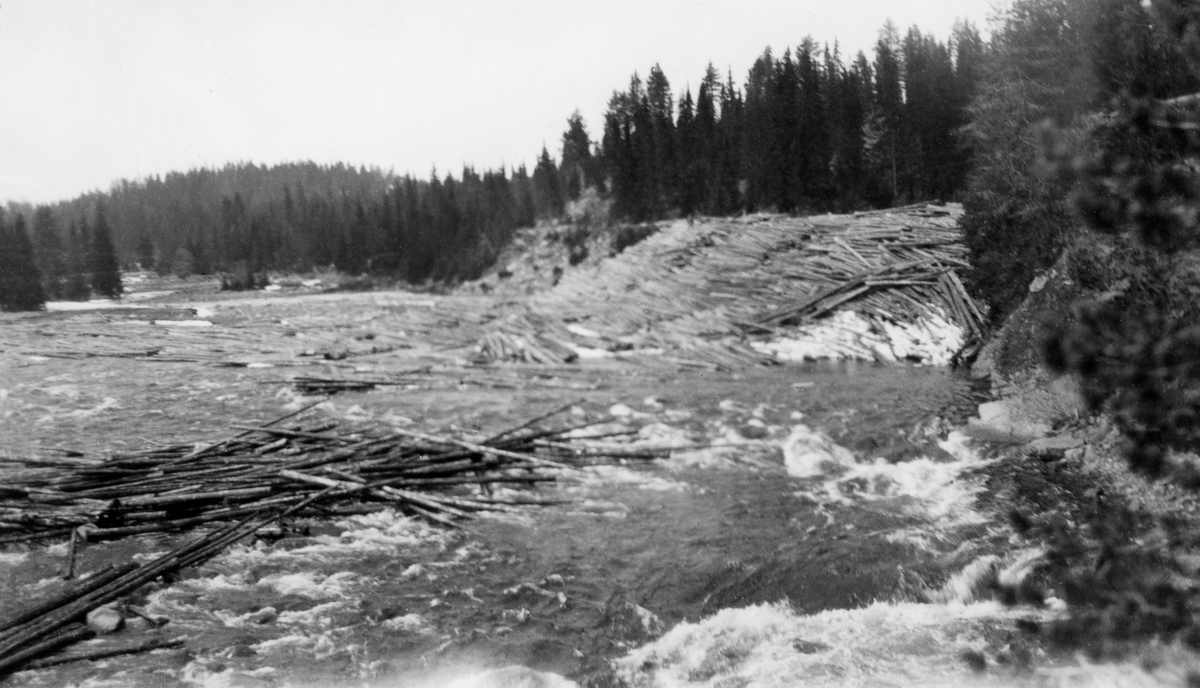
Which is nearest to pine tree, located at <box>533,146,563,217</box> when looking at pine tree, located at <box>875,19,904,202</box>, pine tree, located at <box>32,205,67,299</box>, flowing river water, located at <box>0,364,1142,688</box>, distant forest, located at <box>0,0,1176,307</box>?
distant forest, located at <box>0,0,1176,307</box>

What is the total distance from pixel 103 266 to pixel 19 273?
2960mm

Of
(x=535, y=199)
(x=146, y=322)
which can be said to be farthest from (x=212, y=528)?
(x=535, y=199)

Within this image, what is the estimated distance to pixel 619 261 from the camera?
31.3 meters

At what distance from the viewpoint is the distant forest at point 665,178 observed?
86.0 ft

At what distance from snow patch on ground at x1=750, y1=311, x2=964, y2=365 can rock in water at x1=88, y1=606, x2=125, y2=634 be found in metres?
15.2

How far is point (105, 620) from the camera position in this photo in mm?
4965

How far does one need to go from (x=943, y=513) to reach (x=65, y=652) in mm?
7704

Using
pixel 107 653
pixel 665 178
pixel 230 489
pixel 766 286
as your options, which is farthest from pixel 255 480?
pixel 665 178

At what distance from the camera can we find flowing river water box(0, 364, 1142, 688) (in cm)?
459

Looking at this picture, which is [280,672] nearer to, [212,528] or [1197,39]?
[212,528]

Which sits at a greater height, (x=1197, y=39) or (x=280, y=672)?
(x=1197, y=39)

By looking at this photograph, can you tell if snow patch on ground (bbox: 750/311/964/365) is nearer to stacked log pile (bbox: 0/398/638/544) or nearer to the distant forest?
the distant forest

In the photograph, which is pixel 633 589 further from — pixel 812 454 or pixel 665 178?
pixel 665 178

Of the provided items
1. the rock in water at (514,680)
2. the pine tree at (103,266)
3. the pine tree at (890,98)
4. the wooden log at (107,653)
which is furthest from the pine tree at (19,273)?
the pine tree at (890,98)
